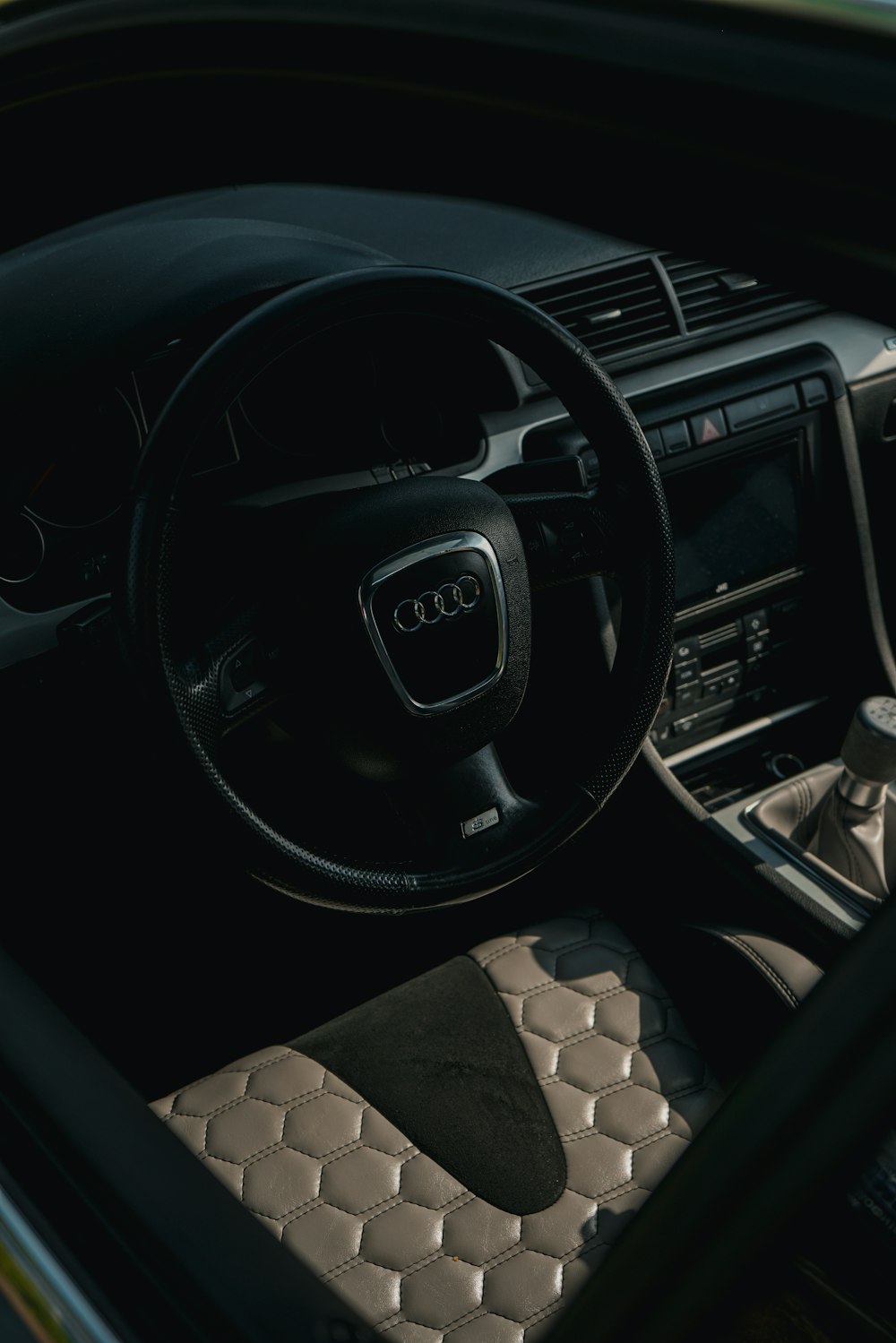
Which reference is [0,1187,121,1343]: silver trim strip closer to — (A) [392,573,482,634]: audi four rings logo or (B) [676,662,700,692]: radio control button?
(A) [392,573,482,634]: audi four rings logo

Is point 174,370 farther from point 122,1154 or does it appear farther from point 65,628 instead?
point 122,1154

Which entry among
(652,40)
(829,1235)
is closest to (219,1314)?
(829,1235)

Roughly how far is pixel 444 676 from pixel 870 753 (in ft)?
2.85

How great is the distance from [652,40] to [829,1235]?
1.29 feet

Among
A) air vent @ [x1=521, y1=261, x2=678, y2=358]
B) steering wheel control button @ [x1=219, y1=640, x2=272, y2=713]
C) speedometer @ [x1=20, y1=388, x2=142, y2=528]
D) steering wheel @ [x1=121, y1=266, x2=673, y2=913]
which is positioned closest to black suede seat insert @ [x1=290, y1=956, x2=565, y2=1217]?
steering wheel @ [x1=121, y1=266, x2=673, y2=913]

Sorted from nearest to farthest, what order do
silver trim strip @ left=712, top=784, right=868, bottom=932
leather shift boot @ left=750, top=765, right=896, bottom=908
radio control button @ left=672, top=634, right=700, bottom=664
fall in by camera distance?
silver trim strip @ left=712, top=784, right=868, bottom=932 → leather shift boot @ left=750, top=765, right=896, bottom=908 → radio control button @ left=672, top=634, right=700, bottom=664

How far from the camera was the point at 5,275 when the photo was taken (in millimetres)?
1333

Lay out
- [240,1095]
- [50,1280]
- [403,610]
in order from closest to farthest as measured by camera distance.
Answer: [50,1280], [403,610], [240,1095]

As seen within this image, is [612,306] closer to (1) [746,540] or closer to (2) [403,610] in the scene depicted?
(1) [746,540]

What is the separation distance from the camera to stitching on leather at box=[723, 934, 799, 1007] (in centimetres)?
160

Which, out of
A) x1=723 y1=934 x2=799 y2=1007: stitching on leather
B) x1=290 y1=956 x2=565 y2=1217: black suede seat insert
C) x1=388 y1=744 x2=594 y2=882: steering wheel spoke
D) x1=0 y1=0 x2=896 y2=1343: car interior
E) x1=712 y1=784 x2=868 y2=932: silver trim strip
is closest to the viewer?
x1=0 y1=0 x2=896 y2=1343: car interior

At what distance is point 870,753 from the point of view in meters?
1.80

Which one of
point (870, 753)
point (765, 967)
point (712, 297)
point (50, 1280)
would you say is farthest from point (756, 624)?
point (50, 1280)

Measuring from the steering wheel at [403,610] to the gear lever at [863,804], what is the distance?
0.59m
